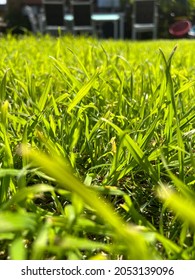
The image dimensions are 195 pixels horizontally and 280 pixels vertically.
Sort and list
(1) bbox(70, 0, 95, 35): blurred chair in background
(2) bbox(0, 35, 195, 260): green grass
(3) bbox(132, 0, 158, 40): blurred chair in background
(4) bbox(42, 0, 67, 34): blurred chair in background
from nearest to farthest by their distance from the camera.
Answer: (2) bbox(0, 35, 195, 260): green grass → (4) bbox(42, 0, 67, 34): blurred chair in background → (1) bbox(70, 0, 95, 35): blurred chair in background → (3) bbox(132, 0, 158, 40): blurred chair in background

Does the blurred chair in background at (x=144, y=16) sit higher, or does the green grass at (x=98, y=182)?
the green grass at (x=98, y=182)

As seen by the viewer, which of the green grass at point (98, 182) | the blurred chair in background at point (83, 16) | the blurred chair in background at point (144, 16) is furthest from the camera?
the blurred chair in background at point (144, 16)

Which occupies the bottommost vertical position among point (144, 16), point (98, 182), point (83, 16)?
point (144, 16)

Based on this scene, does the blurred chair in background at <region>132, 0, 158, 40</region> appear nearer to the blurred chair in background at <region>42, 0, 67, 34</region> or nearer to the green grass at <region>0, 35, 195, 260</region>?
the blurred chair in background at <region>42, 0, 67, 34</region>

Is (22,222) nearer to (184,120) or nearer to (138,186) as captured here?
(138,186)

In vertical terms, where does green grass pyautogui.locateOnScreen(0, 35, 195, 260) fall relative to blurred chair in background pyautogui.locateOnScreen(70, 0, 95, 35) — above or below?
above

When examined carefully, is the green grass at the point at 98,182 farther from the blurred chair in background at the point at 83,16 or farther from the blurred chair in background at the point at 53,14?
the blurred chair in background at the point at 83,16

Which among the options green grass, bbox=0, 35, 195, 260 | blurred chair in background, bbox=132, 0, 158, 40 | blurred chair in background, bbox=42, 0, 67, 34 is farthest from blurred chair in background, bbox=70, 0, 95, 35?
green grass, bbox=0, 35, 195, 260

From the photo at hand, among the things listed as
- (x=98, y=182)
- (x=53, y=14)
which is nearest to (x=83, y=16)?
(x=53, y=14)

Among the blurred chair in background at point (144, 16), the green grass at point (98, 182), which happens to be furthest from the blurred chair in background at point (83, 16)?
the green grass at point (98, 182)

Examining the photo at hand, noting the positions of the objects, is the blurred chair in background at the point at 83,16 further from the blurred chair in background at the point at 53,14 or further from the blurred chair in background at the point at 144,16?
the blurred chair in background at the point at 144,16

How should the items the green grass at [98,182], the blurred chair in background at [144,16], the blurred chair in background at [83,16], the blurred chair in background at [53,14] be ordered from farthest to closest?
1. the blurred chair in background at [144,16]
2. the blurred chair in background at [83,16]
3. the blurred chair in background at [53,14]
4. the green grass at [98,182]

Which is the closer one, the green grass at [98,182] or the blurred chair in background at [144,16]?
the green grass at [98,182]

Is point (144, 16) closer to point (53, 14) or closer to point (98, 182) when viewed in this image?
point (53, 14)
